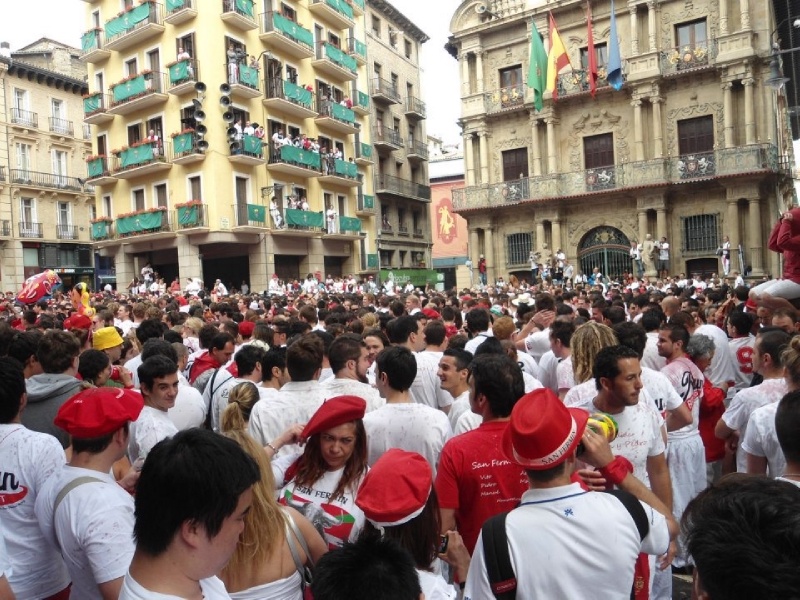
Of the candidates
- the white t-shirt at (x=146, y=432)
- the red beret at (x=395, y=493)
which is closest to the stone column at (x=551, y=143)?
the white t-shirt at (x=146, y=432)

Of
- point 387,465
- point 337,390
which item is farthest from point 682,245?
point 387,465

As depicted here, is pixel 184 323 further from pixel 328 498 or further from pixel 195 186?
pixel 195 186

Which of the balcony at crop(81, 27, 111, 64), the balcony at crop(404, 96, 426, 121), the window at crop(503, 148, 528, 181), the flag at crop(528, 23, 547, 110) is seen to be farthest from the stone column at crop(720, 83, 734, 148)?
the balcony at crop(81, 27, 111, 64)

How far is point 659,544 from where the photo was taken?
2432 millimetres

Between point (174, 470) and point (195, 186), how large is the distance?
91.8 ft

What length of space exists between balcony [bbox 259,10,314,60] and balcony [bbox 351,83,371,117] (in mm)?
5020

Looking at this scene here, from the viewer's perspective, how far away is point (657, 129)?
94.4 ft

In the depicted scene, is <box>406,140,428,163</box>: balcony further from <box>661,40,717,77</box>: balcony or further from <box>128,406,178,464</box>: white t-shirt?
<box>128,406,178,464</box>: white t-shirt

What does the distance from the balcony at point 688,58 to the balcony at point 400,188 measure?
17727 millimetres

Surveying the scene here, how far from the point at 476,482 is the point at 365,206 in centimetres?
3504

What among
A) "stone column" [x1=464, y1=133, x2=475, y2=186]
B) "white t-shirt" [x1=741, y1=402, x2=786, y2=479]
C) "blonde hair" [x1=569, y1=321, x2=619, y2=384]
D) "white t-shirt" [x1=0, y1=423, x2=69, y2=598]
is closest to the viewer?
"white t-shirt" [x1=0, y1=423, x2=69, y2=598]

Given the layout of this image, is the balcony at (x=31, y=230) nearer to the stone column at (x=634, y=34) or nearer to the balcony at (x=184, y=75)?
the balcony at (x=184, y=75)

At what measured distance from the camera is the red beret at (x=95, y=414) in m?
2.89

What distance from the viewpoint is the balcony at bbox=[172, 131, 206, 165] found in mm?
26922
